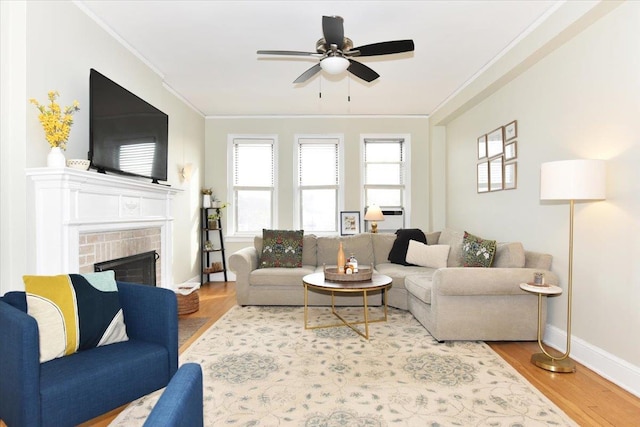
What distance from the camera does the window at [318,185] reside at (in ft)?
20.5

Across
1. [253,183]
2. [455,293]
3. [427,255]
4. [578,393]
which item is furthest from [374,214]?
[578,393]

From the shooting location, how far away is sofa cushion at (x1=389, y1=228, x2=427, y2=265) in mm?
4727

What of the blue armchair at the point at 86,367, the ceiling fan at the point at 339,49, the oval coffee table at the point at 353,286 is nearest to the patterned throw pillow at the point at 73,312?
the blue armchair at the point at 86,367

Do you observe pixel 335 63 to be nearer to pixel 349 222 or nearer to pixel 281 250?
pixel 281 250

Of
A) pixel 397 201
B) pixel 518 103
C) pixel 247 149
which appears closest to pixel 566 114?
pixel 518 103

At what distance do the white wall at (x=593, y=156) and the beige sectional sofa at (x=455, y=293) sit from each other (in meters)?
0.29

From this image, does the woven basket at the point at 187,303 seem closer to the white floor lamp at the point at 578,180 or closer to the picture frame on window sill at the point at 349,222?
the picture frame on window sill at the point at 349,222

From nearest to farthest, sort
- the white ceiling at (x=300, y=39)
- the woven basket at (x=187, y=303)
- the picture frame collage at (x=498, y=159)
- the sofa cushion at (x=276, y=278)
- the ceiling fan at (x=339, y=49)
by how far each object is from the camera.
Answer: the ceiling fan at (x=339, y=49)
the white ceiling at (x=300, y=39)
the picture frame collage at (x=498, y=159)
the woven basket at (x=187, y=303)
the sofa cushion at (x=276, y=278)

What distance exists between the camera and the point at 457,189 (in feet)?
18.1

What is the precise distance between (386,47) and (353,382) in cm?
238

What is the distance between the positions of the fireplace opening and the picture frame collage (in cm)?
383

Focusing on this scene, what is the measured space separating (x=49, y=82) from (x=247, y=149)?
12.3 feet

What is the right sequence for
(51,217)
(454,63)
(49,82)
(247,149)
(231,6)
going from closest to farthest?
(51,217) < (49,82) < (231,6) < (454,63) < (247,149)

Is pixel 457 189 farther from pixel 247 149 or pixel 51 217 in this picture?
pixel 51 217
